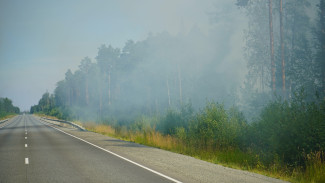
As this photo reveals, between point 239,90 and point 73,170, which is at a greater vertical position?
point 239,90

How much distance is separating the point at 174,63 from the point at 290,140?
57298mm

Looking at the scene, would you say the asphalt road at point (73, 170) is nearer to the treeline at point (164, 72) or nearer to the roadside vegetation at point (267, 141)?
the roadside vegetation at point (267, 141)

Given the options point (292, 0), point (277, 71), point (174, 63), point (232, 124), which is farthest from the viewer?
point (174, 63)

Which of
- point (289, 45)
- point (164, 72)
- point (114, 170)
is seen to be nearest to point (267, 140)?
point (114, 170)

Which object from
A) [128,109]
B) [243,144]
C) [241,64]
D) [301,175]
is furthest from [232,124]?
[128,109]

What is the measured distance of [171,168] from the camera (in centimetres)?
986

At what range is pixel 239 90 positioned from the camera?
51812 millimetres

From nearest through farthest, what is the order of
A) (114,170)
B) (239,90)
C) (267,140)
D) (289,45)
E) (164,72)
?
(114,170)
(267,140)
(289,45)
(239,90)
(164,72)

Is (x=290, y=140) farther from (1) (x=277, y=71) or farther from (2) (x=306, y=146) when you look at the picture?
(1) (x=277, y=71)

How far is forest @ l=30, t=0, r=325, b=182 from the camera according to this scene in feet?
31.5

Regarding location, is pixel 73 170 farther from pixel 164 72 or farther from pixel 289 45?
pixel 164 72

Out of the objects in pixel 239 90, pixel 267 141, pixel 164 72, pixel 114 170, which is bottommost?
pixel 114 170

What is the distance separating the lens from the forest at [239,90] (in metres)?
9.60

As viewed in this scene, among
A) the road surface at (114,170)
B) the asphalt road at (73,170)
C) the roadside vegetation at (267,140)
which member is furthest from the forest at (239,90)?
the asphalt road at (73,170)
